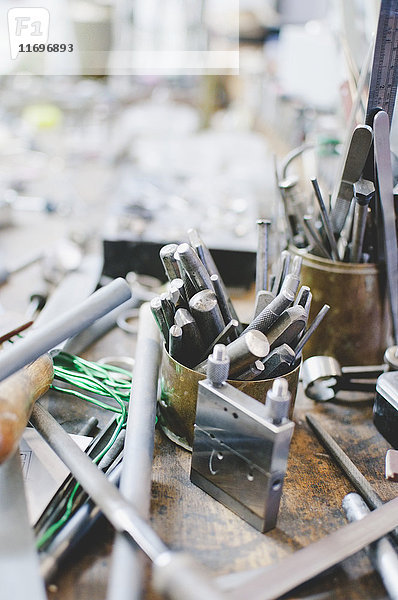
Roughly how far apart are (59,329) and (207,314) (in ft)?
0.49

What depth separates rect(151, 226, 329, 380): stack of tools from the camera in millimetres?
534

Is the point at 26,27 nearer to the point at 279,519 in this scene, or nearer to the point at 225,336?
the point at 225,336

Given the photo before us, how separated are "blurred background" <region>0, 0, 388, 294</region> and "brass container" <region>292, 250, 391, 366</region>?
0.47 feet

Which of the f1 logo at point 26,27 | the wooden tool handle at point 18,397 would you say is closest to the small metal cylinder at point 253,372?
the wooden tool handle at point 18,397

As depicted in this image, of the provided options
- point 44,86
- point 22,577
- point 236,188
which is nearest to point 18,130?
point 44,86

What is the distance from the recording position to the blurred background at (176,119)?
1.00m

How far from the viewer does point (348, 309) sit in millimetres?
693

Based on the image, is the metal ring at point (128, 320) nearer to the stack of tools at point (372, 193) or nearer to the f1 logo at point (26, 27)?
the stack of tools at point (372, 193)

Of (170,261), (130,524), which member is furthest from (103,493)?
(170,261)

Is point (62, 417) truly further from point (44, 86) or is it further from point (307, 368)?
point (44, 86)

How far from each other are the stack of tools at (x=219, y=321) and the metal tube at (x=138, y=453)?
55mm

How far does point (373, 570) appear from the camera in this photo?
0.47 meters

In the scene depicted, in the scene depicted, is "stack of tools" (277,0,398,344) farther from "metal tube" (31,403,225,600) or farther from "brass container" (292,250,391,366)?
"metal tube" (31,403,225,600)

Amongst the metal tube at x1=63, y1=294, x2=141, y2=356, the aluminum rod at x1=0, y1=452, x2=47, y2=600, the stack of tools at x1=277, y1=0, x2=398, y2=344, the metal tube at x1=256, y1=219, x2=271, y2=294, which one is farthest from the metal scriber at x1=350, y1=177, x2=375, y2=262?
the aluminum rod at x1=0, y1=452, x2=47, y2=600
